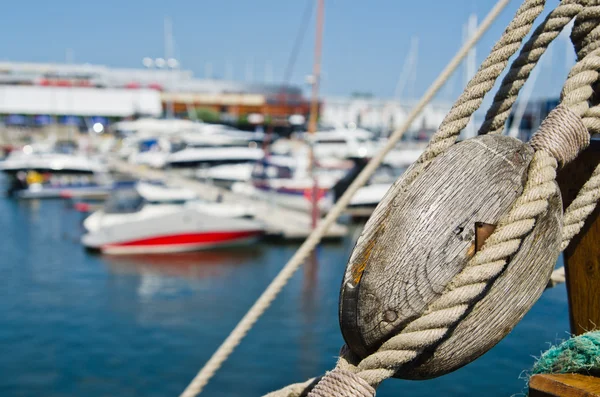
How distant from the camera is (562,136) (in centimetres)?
171

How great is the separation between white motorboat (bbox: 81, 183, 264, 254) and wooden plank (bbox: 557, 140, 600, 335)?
17150 millimetres

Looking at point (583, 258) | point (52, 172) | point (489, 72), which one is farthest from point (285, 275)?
point (52, 172)

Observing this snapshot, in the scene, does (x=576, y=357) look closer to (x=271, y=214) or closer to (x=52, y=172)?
(x=271, y=214)

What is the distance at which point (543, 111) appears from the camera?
129 ft

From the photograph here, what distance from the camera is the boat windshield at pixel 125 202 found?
772 inches

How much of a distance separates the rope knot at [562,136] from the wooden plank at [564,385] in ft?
1.60

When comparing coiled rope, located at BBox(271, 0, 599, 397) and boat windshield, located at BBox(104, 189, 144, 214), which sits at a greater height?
coiled rope, located at BBox(271, 0, 599, 397)

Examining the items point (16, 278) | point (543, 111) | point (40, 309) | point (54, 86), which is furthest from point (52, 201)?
point (54, 86)

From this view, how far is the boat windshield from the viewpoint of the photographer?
19609 millimetres

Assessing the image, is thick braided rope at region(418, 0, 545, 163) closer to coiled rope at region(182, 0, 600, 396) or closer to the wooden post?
coiled rope at region(182, 0, 600, 396)

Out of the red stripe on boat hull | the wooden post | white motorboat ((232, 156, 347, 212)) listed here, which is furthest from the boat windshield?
the wooden post

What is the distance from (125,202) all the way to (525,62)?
18.7 metres

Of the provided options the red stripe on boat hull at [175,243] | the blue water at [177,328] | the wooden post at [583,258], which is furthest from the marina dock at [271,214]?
the wooden post at [583,258]

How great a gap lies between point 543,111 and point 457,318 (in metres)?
40.1
